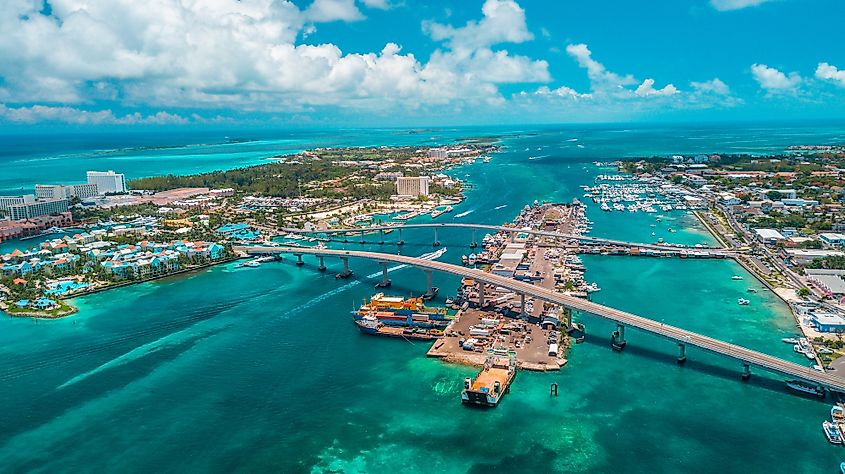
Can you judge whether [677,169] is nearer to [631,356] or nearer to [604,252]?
[604,252]

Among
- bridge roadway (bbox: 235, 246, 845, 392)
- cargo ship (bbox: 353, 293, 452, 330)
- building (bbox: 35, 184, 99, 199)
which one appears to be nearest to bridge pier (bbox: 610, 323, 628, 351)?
bridge roadway (bbox: 235, 246, 845, 392)

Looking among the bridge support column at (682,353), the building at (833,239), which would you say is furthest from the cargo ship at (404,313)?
the building at (833,239)

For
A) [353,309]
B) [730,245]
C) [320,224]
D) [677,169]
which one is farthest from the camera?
[677,169]

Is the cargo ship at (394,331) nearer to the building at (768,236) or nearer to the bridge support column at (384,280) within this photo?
the bridge support column at (384,280)

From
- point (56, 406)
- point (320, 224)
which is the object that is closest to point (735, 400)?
point (56, 406)

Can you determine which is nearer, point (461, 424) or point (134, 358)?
point (461, 424)

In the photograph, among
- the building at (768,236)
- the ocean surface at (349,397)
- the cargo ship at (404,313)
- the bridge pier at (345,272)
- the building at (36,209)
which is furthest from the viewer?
the building at (36,209)
